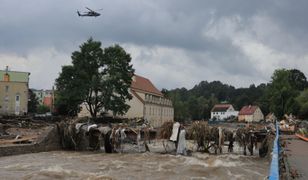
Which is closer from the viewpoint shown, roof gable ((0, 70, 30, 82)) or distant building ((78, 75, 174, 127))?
distant building ((78, 75, 174, 127))

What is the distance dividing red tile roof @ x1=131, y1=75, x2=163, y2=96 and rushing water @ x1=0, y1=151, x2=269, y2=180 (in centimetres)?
7648

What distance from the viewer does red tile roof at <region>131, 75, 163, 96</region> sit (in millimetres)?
106012

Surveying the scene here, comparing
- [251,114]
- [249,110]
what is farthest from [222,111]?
[251,114]

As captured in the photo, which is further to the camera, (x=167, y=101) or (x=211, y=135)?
(x=167, y=101)

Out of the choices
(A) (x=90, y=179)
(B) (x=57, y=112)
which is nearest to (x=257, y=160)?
(A) (x=90, y=179)

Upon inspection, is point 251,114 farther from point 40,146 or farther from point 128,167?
point 128,167

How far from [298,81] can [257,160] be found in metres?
118

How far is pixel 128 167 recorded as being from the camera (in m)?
21.2

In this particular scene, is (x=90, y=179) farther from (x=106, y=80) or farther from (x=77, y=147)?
(x=106, y=80)

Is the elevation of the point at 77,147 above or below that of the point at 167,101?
below

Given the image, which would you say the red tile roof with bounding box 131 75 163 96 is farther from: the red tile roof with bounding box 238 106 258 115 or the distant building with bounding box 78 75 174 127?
the red tile roof with bounding box 238 106 258 115

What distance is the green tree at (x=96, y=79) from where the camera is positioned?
70.6 metres

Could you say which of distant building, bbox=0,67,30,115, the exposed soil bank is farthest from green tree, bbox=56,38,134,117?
the exposed soil bank

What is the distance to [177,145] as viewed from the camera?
2920cm
